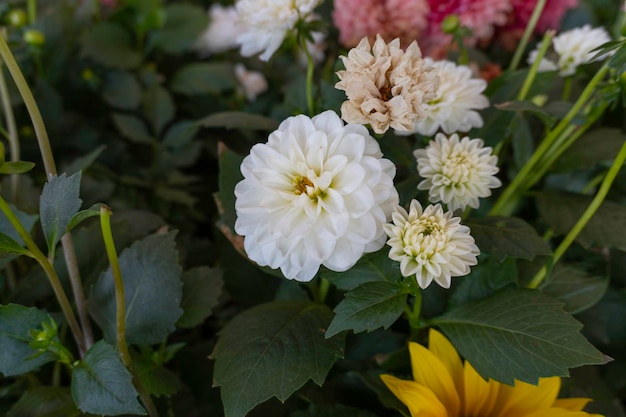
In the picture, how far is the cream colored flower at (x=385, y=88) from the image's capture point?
1.22ft

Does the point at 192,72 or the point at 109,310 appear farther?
the point at 192,72

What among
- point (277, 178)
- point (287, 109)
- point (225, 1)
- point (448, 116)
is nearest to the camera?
point (277, 178)

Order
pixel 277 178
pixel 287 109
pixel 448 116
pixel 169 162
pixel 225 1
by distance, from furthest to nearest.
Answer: pixel 225 1 → pixel 169 162 → pixel 287 109 → pixel 448 116 → pixel 277 178

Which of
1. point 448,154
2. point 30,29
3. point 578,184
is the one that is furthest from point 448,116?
point 30,29

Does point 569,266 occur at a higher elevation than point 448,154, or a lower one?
lower

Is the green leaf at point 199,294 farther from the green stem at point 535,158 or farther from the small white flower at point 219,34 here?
the small white flower at point 219,34

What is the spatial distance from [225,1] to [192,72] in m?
0.24

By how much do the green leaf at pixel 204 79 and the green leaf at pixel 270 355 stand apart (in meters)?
0.42

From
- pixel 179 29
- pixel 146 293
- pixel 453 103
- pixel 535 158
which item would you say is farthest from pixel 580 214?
pixel 179 29

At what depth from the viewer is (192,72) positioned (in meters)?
0.85

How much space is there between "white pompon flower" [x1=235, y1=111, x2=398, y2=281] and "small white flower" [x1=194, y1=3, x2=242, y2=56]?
1.77 ft

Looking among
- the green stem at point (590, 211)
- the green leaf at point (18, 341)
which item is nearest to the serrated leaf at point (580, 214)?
the green stem at point (590, 211)

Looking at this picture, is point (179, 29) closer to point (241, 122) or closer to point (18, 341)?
point (241, 122)

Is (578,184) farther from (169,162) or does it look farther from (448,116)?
(169,162)
